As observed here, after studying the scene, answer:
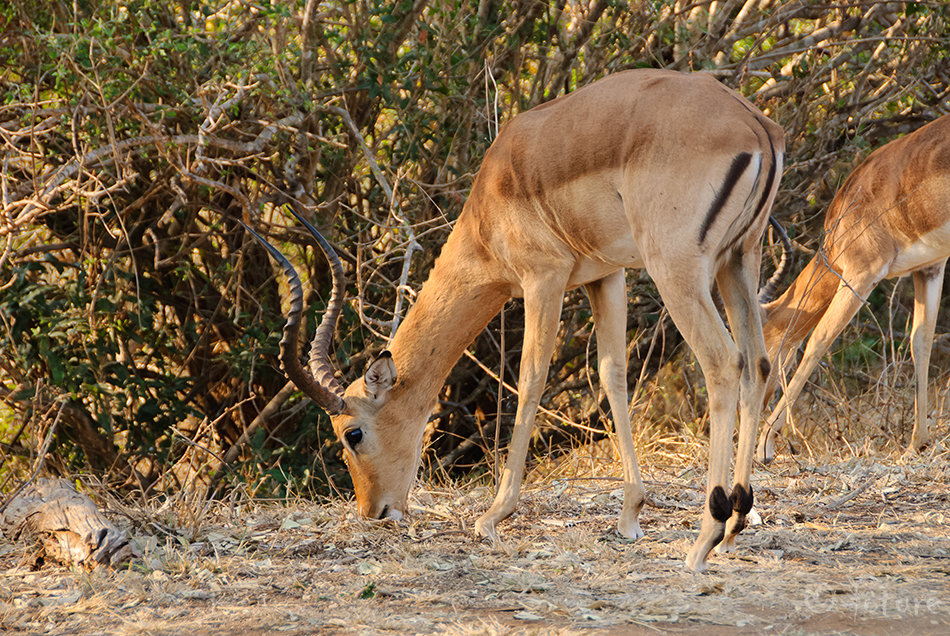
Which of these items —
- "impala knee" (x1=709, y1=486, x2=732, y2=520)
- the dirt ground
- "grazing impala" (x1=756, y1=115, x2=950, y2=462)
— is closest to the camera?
the dirt ground

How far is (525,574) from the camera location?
3617mm

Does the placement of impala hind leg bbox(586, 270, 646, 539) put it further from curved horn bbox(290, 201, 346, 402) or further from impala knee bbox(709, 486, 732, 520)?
curved horn bbox(290, 201, 346, 402)

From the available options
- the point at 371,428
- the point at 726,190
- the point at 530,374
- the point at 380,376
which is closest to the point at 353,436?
the point at 371,428

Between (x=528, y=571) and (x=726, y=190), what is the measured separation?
174 cm

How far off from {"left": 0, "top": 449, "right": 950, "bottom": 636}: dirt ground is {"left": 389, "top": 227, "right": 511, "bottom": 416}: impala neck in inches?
28.7

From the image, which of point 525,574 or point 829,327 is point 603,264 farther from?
point 829,327

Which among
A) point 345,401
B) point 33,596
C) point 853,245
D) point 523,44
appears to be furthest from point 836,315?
point 33,596

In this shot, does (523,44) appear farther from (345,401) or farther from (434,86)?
(345,401)

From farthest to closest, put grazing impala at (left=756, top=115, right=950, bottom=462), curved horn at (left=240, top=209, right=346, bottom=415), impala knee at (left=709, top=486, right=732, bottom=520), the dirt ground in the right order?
1. grazing impala at (left=756, top=115, right=950, bottom=462)
2. curved horn at (left=240, top=209, right=346, bottom=415)
3. impala knee at (left=709, top=486, right=732, bottom=520)
4. the dirt ground

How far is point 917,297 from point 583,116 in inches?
162

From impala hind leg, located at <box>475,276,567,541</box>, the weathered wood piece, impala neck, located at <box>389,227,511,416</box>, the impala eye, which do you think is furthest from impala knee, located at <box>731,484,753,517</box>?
the weathered wood piece

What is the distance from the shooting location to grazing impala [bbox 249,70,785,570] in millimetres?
3590

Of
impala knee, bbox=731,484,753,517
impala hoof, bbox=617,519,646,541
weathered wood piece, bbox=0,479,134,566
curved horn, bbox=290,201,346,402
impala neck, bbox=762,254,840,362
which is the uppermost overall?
curved horn, bbox=290,201,346,402

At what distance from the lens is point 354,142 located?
7238 millimetres
